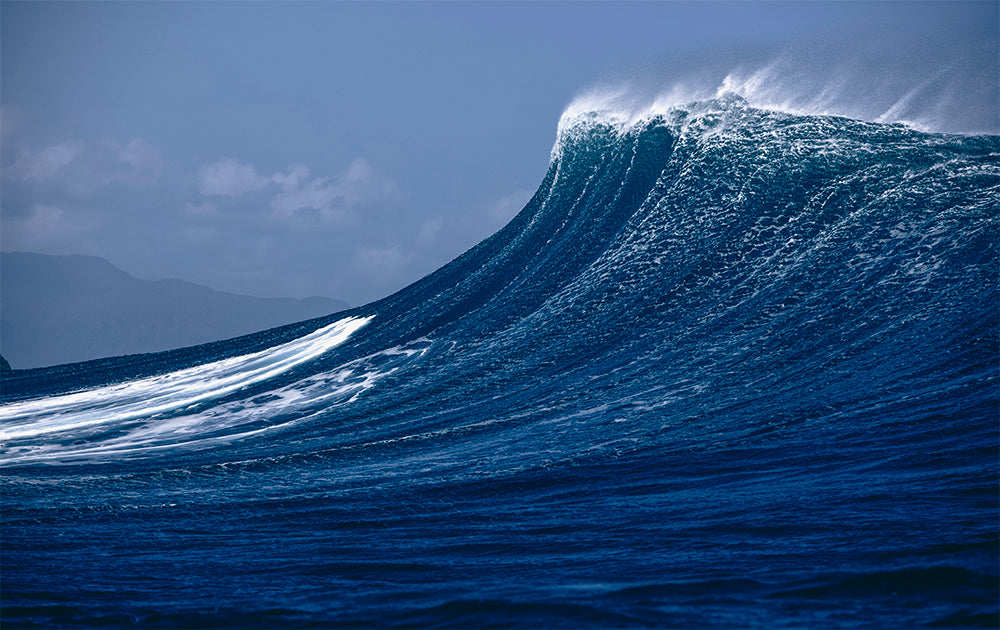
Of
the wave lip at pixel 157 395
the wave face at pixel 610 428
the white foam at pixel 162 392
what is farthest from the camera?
the white foam at pixel 162 392

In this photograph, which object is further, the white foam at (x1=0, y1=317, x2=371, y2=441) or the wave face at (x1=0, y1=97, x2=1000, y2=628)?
the white foam at (x1=0, y1=317, x2=371, y2=441)

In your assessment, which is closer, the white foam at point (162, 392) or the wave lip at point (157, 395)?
the wave lip at point (157, 395)

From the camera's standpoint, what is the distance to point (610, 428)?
684 centimetres

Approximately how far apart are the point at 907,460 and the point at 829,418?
1052 mm

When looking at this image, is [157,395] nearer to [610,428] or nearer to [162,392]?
[162,392]

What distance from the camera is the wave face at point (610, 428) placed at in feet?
12.6

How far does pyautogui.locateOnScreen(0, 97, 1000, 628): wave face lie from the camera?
3.85 m

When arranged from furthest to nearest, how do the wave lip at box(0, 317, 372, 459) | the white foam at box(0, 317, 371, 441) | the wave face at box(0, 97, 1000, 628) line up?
→ the white foam at box(0, 317, 371, 441) → the wave lip at box(0, 317, 372, 459) → the wave face at box(0, 97, 1000, 628)

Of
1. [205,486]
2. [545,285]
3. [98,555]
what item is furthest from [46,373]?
[98,555]

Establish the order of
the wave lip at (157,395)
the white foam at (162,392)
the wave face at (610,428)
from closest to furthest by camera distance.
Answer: the wave face at (610,428), the wave lip at (157,395), the white foam at (162,392)

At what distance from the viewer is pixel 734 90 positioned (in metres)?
12.5

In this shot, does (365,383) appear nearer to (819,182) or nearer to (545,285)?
(545,285)

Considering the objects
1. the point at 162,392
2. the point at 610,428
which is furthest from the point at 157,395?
the point at 610,428

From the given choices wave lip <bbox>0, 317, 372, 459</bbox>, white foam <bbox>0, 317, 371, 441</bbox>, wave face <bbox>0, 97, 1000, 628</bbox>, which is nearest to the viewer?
wave face <bbox>0, 97, 1000, 628</bbox>
